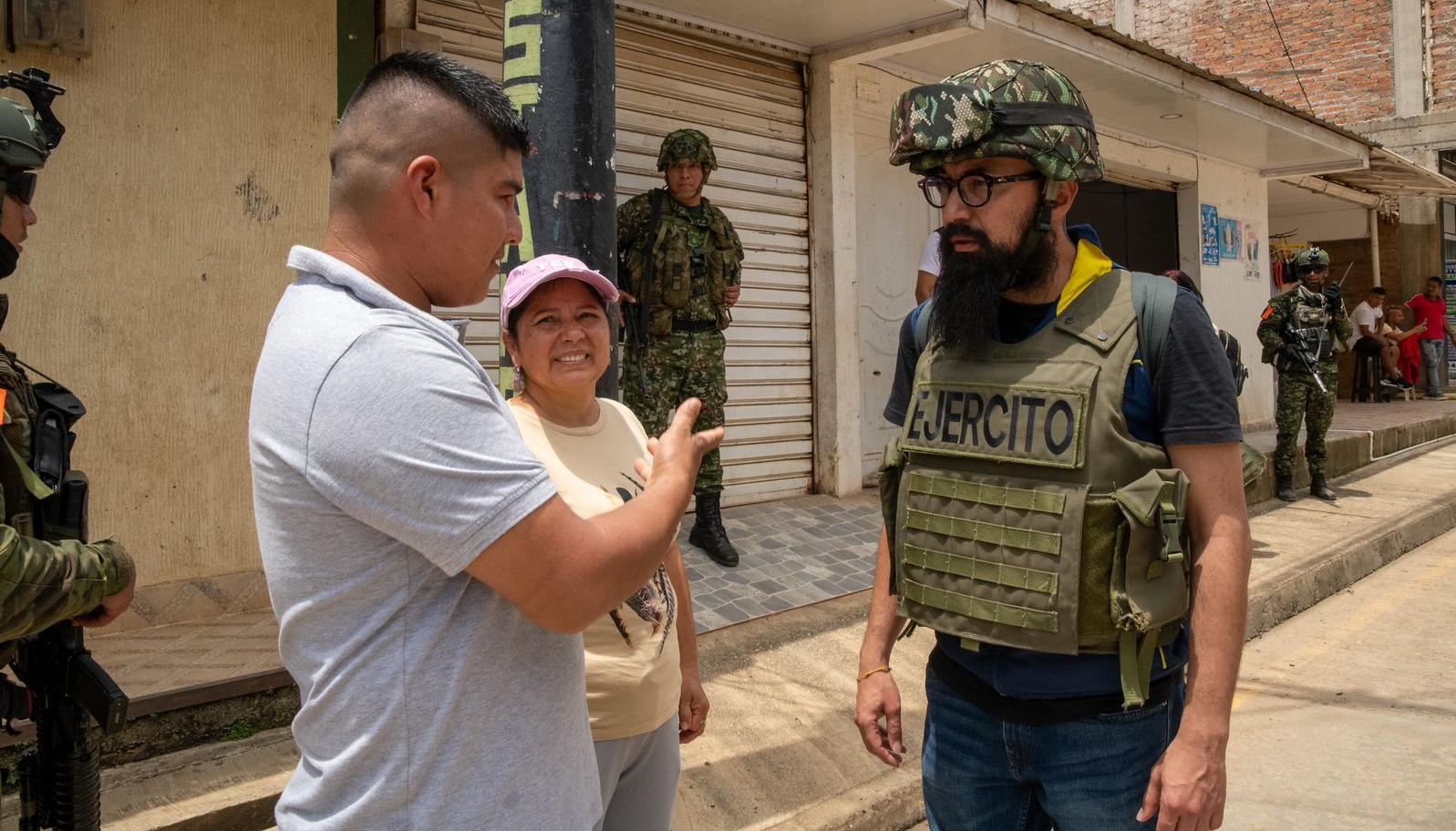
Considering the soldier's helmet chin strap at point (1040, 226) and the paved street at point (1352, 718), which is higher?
the soldier's helmet chin strap at point (1040, 226)

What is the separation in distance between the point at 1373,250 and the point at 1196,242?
27.2 ft

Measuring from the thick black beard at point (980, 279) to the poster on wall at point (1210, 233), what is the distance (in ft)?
36.8

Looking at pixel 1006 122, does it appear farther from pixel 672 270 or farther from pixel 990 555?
pixel 672 270

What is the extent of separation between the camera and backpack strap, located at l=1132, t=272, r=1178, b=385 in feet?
5.99

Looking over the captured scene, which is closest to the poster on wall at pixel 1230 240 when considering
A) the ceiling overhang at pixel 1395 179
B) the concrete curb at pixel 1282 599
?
the ceiling overhang at pixel 1395 179

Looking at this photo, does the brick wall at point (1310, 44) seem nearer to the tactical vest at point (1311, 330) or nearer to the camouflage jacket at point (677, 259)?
the tactical vest at point (1311, 330)

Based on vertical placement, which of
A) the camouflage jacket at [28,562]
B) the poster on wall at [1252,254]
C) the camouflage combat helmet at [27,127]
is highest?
the poster on wall at [1252,254]

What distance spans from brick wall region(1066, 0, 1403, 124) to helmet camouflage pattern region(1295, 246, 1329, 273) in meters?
12.0

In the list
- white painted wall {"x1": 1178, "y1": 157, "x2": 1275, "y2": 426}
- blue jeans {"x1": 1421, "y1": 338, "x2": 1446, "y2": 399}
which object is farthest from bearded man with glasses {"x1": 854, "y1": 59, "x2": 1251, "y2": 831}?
blue jeans {"x1": 1421, "y1": 338, "x2": 1446, "y2": 399}

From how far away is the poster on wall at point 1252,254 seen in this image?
515 inches

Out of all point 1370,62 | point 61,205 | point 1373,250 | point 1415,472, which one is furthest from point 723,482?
point 1370,62

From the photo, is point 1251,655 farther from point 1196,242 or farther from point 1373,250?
point 1373,250

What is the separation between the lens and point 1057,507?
1.85 metres

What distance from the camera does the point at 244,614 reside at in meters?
4.67
